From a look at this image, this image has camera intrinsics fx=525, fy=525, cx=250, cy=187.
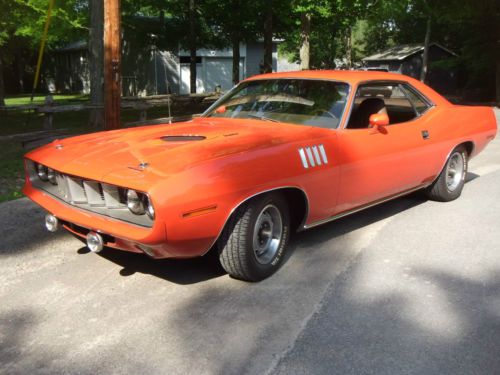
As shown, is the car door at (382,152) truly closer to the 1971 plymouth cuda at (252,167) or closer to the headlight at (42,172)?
the 1971 plymouth cuda at (252,167)

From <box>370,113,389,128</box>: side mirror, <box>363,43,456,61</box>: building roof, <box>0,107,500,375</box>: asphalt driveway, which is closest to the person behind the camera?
<box>0,107,500,375</box>: asphalt driveway

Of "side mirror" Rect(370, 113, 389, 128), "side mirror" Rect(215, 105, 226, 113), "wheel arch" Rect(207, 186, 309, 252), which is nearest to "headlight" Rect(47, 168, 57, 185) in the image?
"wheel arch" Rect(207, 186, 309, 252)

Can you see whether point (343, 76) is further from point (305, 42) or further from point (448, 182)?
point (305, 42)

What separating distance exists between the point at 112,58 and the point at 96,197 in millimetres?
4828

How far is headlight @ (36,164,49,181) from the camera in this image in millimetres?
4066

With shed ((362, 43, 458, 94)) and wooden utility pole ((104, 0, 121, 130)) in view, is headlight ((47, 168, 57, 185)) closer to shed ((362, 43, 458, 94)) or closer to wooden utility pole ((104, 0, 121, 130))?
wooden utility pole ((104, 0, 121, 130))

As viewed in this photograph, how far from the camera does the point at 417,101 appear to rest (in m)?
5.47

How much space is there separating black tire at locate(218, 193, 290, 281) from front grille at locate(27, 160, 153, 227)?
1.99ft

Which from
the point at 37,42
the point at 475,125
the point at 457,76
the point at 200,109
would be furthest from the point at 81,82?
the point at 475,125

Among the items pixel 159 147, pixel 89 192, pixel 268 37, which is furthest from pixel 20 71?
pixel 89 192

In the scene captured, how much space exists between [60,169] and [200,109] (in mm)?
16224

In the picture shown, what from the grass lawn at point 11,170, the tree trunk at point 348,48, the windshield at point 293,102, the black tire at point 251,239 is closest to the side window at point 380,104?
the windshield at point 293,102

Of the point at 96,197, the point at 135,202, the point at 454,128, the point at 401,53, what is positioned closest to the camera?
the point at 135,202

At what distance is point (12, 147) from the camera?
9586 millimetres
